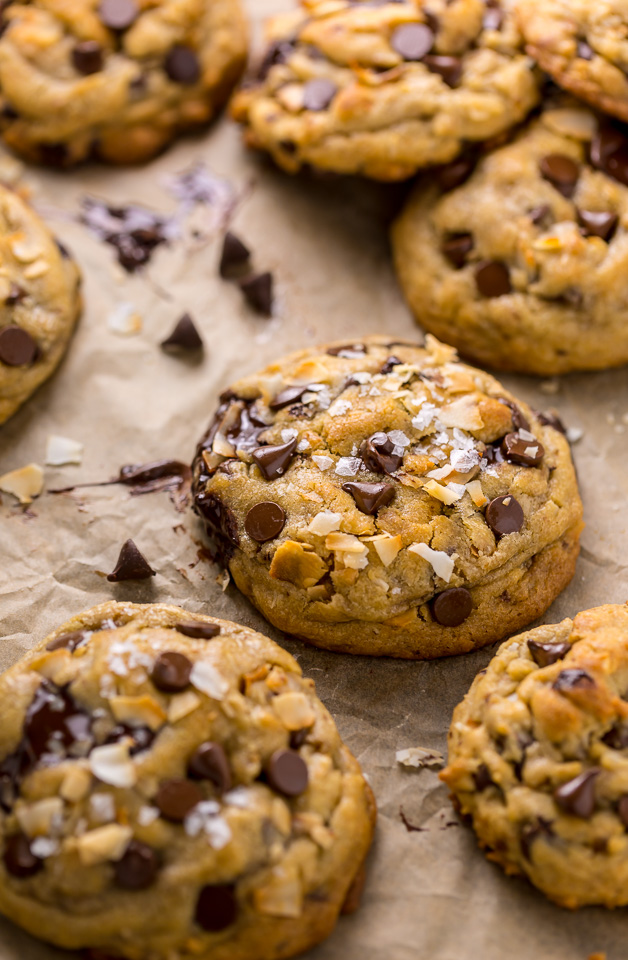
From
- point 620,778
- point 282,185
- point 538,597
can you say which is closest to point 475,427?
point 538,597

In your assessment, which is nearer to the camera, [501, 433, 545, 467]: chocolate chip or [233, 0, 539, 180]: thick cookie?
[501, 433, 545, 467]: chocolate chip

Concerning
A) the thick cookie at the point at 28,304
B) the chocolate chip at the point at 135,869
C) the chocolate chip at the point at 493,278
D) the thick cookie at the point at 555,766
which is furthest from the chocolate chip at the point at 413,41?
the chocolate chip at the point at 135,869

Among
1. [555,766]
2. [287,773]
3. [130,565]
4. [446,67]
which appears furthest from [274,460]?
[446,67]

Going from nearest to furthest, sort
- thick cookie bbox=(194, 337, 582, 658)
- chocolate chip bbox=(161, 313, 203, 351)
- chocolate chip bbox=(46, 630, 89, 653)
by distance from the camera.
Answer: chocolate chip bbox=(46, 630, 89, 653)
thick cookie bbox=(194, 337, 582, 658)
chocolate chip bbox=(161, 313, 203, 351)

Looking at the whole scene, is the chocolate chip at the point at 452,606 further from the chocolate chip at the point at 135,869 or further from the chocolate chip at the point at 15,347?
the chocolate chip at the point at 15,347

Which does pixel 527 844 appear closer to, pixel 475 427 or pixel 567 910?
pixel 567 910

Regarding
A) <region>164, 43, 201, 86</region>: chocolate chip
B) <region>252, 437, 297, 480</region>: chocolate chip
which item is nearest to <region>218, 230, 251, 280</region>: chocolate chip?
<region>164, 43, 201, 86</region>: chocolate chip

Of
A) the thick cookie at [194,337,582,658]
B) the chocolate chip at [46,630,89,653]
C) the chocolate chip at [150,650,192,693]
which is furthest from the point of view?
the thick cookie at [194,337,582,658]

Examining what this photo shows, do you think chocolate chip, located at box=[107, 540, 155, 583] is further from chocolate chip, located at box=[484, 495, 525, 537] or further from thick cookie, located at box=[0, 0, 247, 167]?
thick cookie, located at box=[0, 0, 247, 167]
